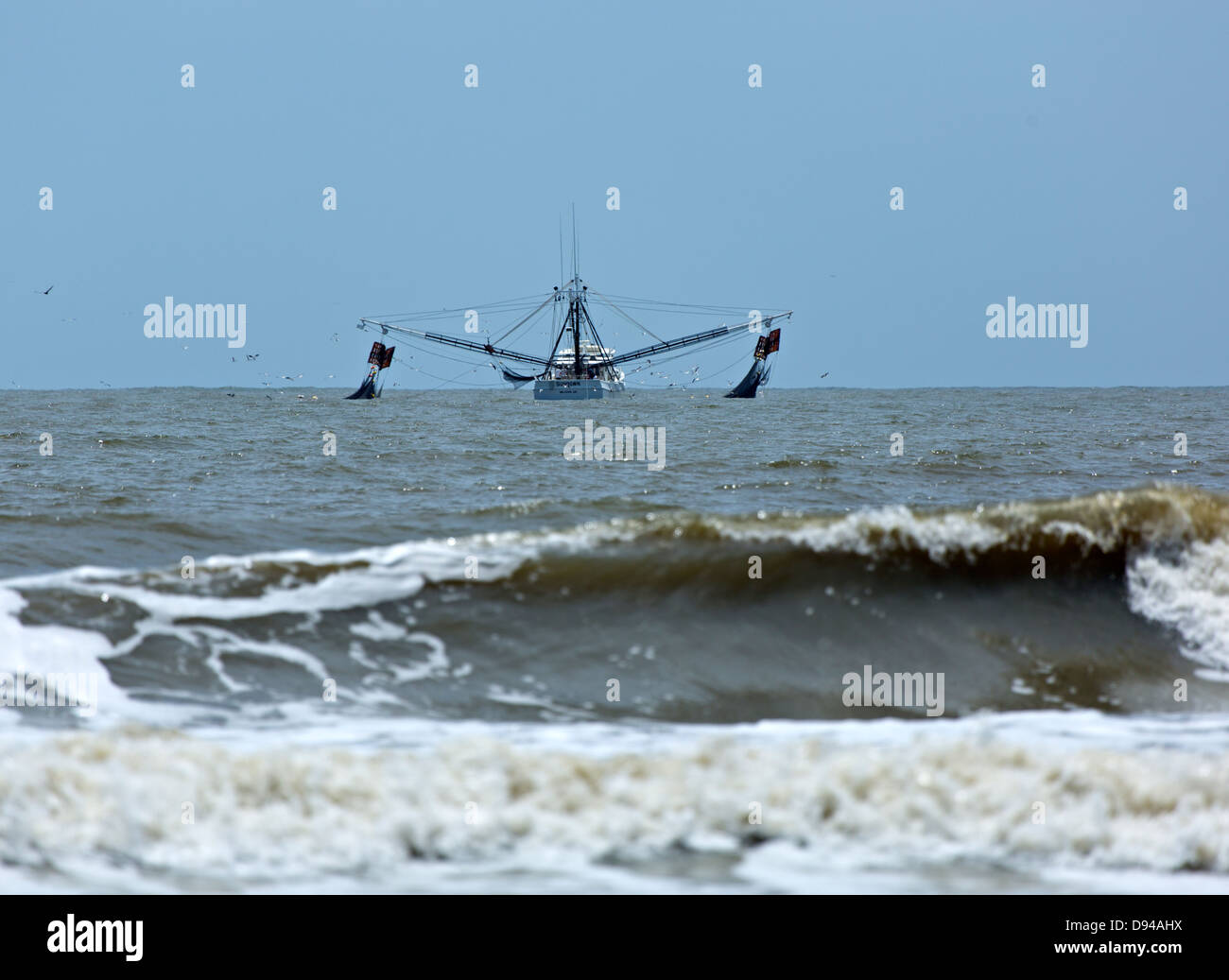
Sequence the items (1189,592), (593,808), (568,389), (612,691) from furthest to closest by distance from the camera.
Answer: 1. (568,389)
2. (1189,592)
3. (612,691)
4. (593,808)

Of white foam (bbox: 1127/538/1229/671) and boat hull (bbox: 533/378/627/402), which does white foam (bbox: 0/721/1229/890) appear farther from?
boat hull (bbox: 533/378/627/402)

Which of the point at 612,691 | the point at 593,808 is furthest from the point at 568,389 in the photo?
the point at 593,808

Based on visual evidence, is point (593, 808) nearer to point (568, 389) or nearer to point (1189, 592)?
point (1189, 592)

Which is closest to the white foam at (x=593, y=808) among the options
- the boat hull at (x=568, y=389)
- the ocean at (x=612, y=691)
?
the ocean at (x=612, y=691)

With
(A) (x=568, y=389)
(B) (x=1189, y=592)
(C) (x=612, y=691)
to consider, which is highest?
(A) (x=568, y=389)

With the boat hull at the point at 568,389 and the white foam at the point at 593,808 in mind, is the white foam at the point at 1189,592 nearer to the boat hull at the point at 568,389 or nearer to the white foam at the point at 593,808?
the white foam at the point at 593,808
